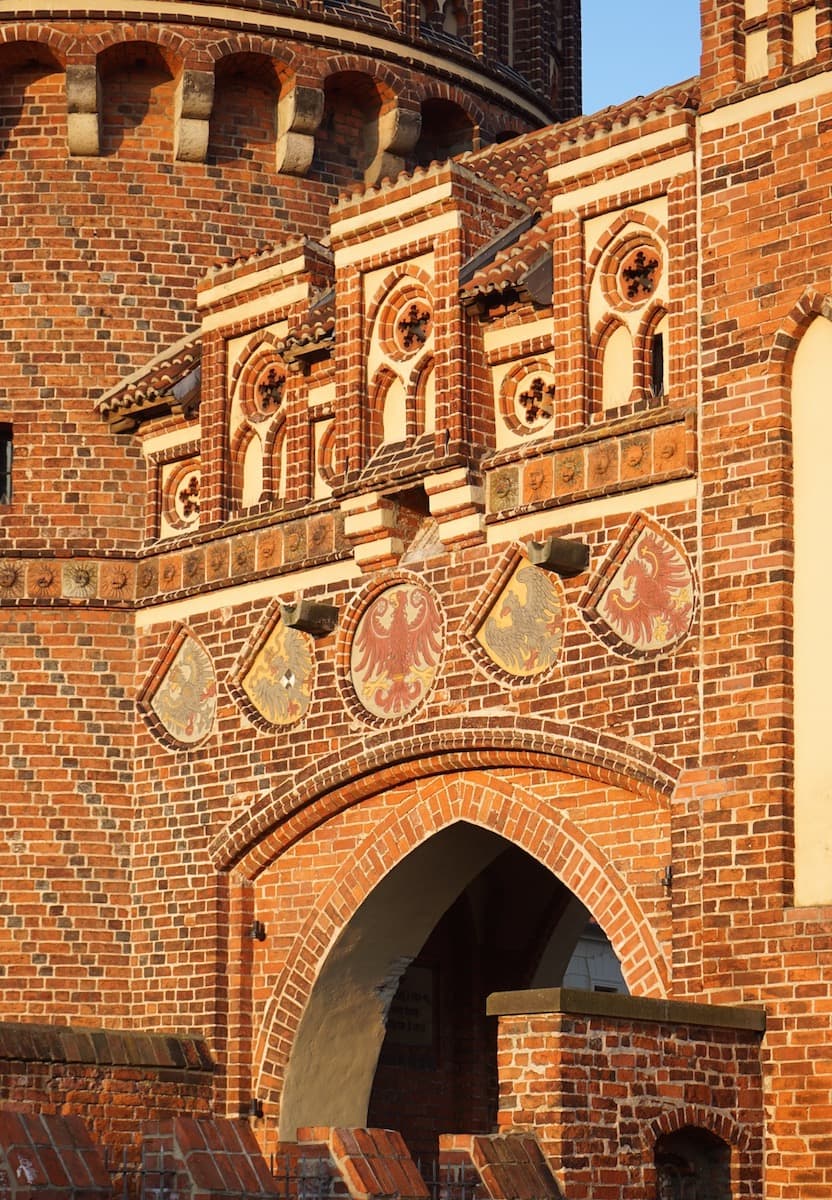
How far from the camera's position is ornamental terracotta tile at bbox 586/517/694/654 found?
1794 centimetres

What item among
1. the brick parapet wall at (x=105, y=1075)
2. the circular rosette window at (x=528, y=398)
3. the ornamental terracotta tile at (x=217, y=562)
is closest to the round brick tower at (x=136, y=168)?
the ornamental terracotta tile at (x=217, y=562)

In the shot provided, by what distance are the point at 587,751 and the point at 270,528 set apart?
429 centimetres

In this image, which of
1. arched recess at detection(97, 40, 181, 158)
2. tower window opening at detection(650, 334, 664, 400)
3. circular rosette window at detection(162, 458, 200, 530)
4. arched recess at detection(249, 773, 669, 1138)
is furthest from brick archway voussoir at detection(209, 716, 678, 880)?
arched recess at detection(97, 40, 181, 158)

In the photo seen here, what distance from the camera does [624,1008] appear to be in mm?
15836

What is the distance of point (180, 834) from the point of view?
855 inches

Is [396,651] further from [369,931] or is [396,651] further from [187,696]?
[187,696]

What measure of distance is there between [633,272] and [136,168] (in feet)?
20.7

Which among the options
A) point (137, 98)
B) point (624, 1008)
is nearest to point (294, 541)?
point (137, 98)

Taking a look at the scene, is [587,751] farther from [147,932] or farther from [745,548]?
[147,932]

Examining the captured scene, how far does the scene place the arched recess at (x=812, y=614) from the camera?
1680 cm

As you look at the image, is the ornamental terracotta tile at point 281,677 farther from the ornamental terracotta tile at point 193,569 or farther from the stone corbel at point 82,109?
the stone corbel at point 82,109

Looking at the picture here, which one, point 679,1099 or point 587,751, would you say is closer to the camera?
point 679,1099

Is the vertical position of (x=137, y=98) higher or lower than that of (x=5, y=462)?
higher

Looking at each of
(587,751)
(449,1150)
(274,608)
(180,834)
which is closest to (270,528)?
(274,608)
